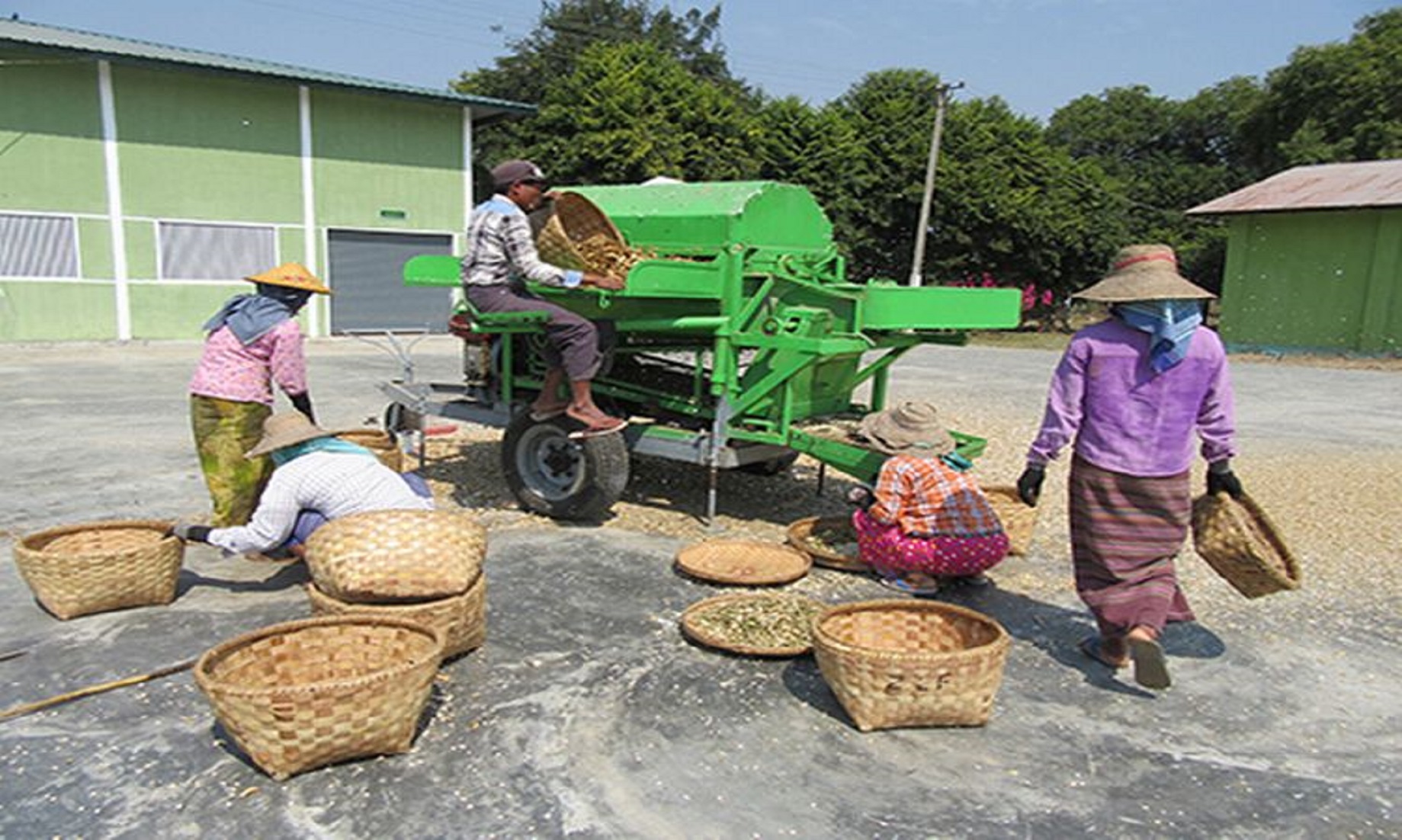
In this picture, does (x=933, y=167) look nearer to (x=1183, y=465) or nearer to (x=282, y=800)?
(x=1183, y=465)

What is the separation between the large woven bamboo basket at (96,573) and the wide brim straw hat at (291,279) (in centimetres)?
144

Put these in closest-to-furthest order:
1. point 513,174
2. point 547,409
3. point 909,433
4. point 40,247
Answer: point 909,433 → point 513,174 → point 547,409 → point 40,247

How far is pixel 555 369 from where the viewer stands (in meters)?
6.18

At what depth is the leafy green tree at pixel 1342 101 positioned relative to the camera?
33781 mm

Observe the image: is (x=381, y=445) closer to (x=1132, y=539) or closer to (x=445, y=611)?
(x=445, y=611)

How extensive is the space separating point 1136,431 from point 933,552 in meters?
1.27

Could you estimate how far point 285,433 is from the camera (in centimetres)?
466

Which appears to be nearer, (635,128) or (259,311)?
(259,311)

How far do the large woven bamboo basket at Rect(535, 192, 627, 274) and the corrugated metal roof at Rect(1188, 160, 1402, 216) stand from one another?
74.2 ft

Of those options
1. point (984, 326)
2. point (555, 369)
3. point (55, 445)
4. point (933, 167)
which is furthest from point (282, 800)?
point (933, 167)

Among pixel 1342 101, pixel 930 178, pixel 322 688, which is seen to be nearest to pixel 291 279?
pixel 322 688

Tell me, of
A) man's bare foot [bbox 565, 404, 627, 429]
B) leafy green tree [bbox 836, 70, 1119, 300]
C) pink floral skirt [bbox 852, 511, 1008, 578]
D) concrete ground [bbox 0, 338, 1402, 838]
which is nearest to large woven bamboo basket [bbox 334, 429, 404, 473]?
concrete ground [bbox 0, 338, 1402, 838]

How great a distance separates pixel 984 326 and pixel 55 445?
7.47 meters

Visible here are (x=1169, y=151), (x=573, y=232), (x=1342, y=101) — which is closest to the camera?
(x=573, y=232)
